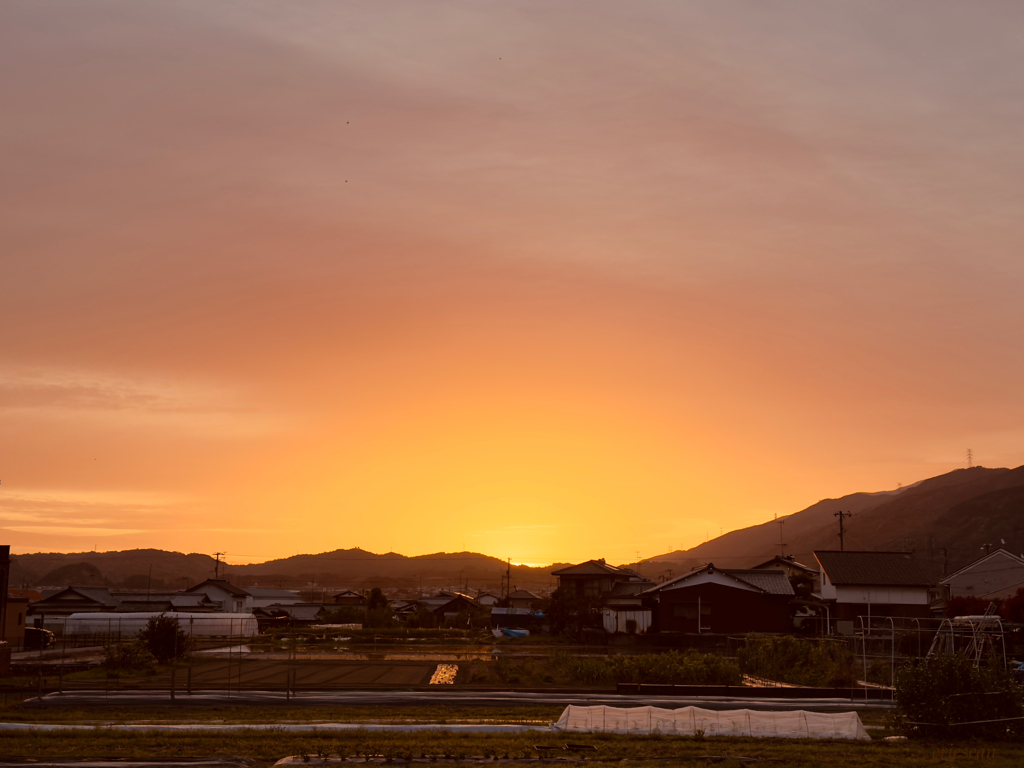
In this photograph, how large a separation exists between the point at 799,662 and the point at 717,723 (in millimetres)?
15537

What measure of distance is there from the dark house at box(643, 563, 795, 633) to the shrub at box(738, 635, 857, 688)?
22677 mm

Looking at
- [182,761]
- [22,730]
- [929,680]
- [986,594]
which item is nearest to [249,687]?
[22,730]

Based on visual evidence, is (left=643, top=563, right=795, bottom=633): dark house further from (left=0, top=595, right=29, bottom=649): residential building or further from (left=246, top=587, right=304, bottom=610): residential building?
(left=246, top=587, right=304, bottom=610): residential building

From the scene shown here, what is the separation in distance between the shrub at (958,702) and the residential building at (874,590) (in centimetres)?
4238

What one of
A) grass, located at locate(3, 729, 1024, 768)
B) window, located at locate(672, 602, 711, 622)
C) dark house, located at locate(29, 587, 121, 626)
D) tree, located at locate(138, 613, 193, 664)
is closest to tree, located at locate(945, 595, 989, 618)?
window, located at locate(672, 602, 711, 622)

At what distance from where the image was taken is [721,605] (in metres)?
61.3

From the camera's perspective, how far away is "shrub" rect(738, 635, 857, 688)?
3194 centimetres

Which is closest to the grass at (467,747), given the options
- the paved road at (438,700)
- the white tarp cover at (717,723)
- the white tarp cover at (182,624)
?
A: the white tarp cover at (717,723)

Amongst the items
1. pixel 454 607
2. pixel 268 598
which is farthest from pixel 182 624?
pixel 268 598

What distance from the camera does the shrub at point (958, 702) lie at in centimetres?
2116

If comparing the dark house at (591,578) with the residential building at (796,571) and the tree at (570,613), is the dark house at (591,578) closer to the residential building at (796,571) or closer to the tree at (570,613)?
the tree at (570,613)

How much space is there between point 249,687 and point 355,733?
1205cm

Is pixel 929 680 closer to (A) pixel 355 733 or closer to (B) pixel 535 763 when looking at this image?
(B) pixel 535 763

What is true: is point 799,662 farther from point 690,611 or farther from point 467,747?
point 690,611
